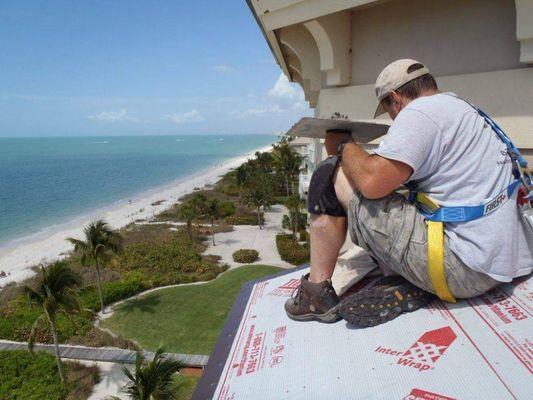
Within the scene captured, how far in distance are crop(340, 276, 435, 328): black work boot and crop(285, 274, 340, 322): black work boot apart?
0.16 m

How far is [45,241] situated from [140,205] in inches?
684

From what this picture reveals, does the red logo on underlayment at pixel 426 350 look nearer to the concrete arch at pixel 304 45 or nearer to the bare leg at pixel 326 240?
the bare leg at pixel 326 240

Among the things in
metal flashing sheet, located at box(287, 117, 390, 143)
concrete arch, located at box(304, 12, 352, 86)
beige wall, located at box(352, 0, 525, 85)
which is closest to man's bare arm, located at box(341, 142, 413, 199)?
metal flashing sheet, located at box(287, 117, 390, 143)

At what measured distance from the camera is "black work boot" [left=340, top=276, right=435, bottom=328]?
8.70 ft

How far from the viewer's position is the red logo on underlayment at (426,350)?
2.18 metres

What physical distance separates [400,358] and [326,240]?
37.2 inches

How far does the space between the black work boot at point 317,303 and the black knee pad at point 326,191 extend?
1.77 ft

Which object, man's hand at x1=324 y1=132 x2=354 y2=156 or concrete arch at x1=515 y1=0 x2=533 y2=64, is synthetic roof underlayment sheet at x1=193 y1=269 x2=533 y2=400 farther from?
concrete arch at x1=515 y1=0 x2=533 y2=64

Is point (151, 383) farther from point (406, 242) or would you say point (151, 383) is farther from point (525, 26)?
point (525, 26)

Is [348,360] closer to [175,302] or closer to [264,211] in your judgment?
[175,302]

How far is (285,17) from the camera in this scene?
493 centimetres

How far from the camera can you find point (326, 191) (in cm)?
283

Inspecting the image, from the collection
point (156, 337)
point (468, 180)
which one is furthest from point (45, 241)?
point (468, 180)

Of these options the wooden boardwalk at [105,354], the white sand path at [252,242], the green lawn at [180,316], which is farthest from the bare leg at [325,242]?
the white sand path at [252,242]
